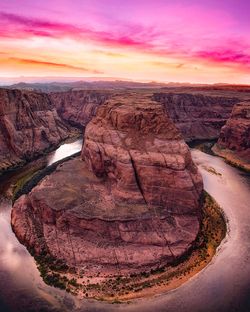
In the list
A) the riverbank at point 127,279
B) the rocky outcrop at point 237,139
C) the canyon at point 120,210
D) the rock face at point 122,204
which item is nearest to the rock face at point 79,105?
the rocky outcrop at point 237,139

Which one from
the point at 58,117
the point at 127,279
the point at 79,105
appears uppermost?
the point at 79,105

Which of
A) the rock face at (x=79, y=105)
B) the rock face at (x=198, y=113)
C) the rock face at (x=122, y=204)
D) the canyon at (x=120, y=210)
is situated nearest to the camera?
the canyon at (x=120, y=210)

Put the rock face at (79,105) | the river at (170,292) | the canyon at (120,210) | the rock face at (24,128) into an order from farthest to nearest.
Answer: the rock face at (79,105) → the rock face at (24,128) → the canyon at (120,210) → the river at (170,292)

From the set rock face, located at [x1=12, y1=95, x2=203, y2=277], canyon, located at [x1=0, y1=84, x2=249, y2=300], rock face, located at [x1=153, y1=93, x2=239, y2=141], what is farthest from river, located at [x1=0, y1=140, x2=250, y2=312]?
rock face, located at [x1=153, y1=93, x2=239, y2=141]

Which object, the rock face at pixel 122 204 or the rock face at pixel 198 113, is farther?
the rock face at pixel 198 113

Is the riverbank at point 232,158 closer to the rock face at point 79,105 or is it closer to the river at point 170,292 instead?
the river at point 170,292

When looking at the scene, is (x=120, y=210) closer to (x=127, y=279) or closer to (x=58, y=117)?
(x=127, y=279)

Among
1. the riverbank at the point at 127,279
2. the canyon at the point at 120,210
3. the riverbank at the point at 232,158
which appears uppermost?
the canyon at the point at 120,210

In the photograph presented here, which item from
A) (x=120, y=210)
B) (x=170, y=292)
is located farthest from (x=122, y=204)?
(x=170, y=292)
